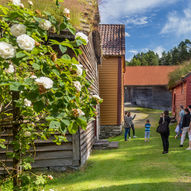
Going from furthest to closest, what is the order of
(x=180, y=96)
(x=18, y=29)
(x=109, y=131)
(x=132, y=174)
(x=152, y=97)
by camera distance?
(x=152, y=97) → (x=180, y=96) → (x=109, y=131) → (x=132, y=174) → (x=18, y=29)

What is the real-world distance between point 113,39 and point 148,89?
710 inches

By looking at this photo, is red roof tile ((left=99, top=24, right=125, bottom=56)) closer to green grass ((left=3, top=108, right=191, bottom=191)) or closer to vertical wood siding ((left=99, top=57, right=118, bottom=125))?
vertical wood siding ((left=99, top=57, right=118, bottom=125))

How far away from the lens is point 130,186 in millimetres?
5164

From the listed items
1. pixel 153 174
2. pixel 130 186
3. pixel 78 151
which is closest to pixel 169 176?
pixel 153 174

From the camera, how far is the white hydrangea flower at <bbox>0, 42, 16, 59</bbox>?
1.81m

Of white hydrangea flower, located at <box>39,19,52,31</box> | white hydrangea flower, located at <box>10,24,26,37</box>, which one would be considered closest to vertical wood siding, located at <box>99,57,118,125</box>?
white hydrangea flower, located at <box>39,19,52,31</box>

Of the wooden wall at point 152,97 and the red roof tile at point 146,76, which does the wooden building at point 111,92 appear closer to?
the red roof tile at point 146,76

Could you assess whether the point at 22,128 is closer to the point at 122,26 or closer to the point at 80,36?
the point at 80,36

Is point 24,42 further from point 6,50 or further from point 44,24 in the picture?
point 44,24

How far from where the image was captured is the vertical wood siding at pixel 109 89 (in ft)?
47.2

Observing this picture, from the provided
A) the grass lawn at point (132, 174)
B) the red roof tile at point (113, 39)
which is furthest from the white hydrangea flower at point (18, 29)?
the red roof tile at point (113, 39)

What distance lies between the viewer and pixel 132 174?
6.09 meters

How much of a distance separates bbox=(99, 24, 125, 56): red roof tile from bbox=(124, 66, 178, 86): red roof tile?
1566cm

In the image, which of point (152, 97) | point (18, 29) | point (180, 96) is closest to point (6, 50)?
point (18, 29)
